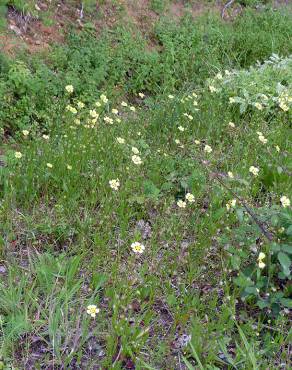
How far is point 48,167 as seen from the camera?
13.4ft

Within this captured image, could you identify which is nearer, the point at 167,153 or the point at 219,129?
the point at 167,153

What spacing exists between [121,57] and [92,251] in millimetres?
3169

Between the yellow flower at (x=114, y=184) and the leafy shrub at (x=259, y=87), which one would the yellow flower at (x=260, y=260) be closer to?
the yellow flower at (x=114, y=184)

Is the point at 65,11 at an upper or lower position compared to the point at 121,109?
upper

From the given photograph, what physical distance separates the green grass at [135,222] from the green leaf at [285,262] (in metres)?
0.02

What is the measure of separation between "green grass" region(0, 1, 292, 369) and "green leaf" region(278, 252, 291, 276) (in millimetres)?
25

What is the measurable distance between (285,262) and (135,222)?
50.0 inches

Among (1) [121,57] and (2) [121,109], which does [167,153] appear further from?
(1) [121,57]

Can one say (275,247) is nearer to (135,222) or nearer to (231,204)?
(231,204)

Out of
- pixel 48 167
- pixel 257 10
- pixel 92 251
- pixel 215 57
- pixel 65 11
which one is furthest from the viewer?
pixel 257 10

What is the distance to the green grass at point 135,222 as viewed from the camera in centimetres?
299

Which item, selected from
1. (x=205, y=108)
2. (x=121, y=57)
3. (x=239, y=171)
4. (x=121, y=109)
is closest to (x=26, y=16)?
(x=121, y=57)

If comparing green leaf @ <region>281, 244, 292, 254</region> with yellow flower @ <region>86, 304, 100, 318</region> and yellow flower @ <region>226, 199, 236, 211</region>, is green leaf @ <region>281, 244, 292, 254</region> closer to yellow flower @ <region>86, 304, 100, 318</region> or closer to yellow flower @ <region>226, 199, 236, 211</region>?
yellow flower @ <region>226, 199, 236, 211</region>

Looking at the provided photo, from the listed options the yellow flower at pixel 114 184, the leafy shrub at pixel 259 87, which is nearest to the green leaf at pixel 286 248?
the yellow flower at pixel 114 184
